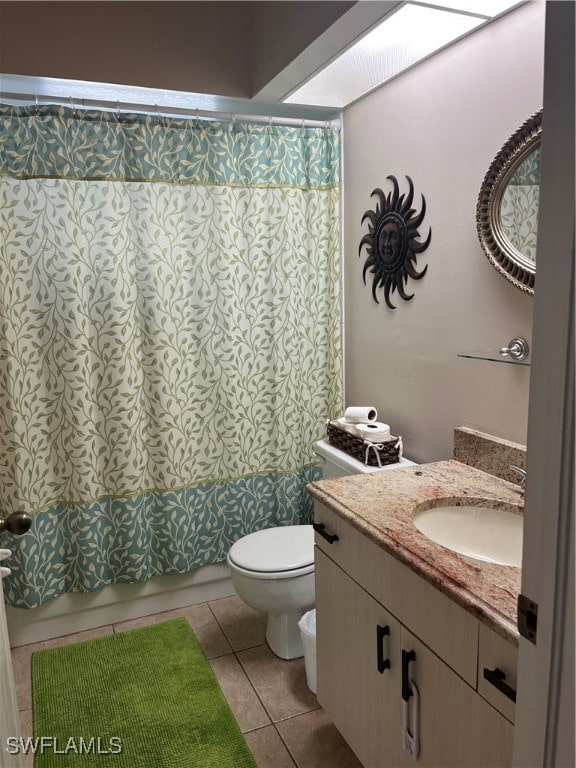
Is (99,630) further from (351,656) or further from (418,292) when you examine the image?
(418,292)

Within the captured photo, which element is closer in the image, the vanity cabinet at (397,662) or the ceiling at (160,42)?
the vanity cabinet at (397,662)

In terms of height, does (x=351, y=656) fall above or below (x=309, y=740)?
above

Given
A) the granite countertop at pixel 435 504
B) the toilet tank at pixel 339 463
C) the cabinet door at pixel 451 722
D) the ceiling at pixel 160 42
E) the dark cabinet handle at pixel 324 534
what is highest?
the ceiling at pixel 160 42

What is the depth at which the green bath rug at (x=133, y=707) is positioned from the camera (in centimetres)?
185

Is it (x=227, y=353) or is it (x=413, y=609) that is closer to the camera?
(x=413, y=609)

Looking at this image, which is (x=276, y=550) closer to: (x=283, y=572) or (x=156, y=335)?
(x=283, y=572)

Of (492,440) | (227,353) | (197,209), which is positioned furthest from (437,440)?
(197,209)

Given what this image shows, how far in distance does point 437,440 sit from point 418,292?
556mm

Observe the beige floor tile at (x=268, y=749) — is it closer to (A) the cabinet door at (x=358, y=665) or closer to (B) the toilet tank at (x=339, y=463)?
(A) the cabinet door at (x=358, y=665)

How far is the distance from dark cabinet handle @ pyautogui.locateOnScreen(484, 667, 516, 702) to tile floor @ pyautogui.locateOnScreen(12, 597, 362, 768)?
0.99 m

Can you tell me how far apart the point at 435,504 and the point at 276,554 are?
0.82 meters

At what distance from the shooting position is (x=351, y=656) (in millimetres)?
1602

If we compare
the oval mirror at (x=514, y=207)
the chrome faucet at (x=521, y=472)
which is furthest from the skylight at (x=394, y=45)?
the chrome faucet at (x=521, y=472)

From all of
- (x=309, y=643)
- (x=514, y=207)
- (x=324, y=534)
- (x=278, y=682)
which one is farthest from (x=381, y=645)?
(x=514, y=207)
